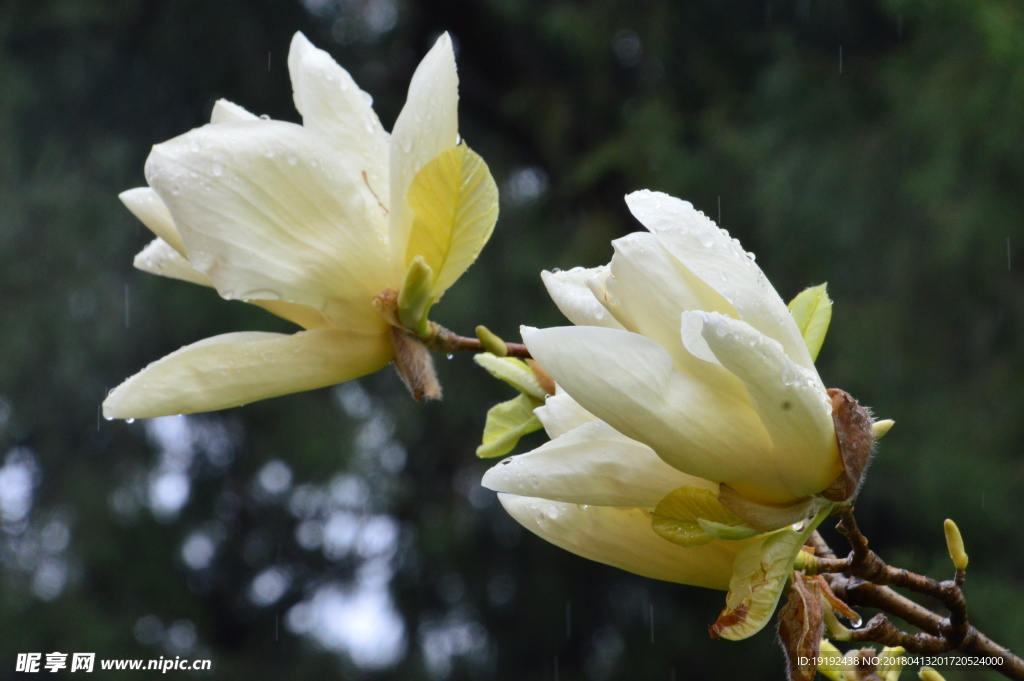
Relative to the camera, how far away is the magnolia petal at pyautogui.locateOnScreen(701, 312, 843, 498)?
32 cm

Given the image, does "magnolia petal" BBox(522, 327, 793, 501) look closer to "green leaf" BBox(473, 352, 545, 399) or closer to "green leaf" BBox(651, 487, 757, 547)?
"green leaf" BBox(651, 487, 757, 547)

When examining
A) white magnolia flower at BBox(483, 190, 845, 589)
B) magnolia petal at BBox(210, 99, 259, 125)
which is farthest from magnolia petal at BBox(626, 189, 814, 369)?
magnolia petal at BBox(210, 99, 259, 125)

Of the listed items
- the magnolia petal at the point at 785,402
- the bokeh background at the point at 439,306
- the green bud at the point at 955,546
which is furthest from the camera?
the bokeh background at the point at 439,306

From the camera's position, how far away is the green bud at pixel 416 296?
473mm

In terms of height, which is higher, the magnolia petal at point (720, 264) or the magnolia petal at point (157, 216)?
the magnolia petal at point (720, 264)

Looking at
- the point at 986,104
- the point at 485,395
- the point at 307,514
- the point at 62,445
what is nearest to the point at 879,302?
the point at 986,104

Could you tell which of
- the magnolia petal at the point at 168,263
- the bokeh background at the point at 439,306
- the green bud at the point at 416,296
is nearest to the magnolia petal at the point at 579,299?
the green bud at the point at 416,296

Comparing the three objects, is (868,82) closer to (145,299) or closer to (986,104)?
(986,104)

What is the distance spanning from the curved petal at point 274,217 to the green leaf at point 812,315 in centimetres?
20

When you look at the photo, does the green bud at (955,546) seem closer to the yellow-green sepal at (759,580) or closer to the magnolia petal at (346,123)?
the yellow-green sepal at (759,580)

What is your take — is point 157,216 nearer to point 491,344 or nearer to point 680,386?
point 491,344

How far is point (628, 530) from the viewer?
0.38 m

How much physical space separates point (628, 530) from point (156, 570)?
3295 millimetres

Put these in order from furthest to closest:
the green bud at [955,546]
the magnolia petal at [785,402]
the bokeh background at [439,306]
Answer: the bokeh background at [439,306] → the green bud at [955,546] → the magnolia petal at [785,402]
